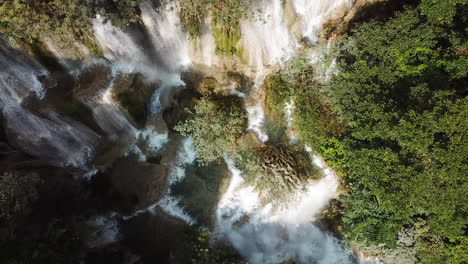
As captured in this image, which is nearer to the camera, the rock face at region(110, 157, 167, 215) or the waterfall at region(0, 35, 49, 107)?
the waterfall at region(0, 35, 49, 107)

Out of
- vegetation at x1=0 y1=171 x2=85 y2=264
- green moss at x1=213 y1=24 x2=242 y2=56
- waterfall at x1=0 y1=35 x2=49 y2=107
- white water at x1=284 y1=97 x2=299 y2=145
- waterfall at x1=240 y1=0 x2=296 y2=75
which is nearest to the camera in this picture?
vegetation at x1=0 y1=171 x2=85 y2=264

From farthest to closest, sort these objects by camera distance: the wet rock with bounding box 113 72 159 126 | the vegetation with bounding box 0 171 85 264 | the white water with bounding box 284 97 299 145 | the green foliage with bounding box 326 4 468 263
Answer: the white water with bounding box 284 97 299 145 → the wet rock with bounding box 113 72 159 126 → the vegetation with bounding box 0 171 85 264 → the green foliage with bounding box 326 4 468 263

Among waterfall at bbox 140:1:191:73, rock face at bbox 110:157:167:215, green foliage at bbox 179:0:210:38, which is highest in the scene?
waterfall at bbox 140:1:191:73

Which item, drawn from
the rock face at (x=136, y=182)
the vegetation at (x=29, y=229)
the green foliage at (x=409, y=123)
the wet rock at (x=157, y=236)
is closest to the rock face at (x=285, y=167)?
the green foliage at (x=409, y=123)

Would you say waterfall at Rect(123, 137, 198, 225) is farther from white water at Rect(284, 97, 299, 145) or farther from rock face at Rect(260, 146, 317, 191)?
white water at Rect(284, 97, 299, 145)

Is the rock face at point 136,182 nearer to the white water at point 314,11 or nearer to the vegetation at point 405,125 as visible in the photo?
the vegetation at point 405,125

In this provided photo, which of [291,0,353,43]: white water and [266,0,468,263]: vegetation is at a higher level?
[291,0,353,43]: white water

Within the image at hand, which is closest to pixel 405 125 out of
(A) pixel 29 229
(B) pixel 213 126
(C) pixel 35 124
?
(B) pixel 213 126

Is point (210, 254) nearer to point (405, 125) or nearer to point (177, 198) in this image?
point (177, 198)

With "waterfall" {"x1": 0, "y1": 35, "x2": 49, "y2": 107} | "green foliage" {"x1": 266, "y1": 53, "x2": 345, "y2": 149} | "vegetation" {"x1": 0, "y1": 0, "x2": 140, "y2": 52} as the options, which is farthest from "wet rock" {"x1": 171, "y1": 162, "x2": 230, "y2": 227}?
"vegetation" {"x1": 0, "y1": 0, "x2": 140, "y2": 52}
